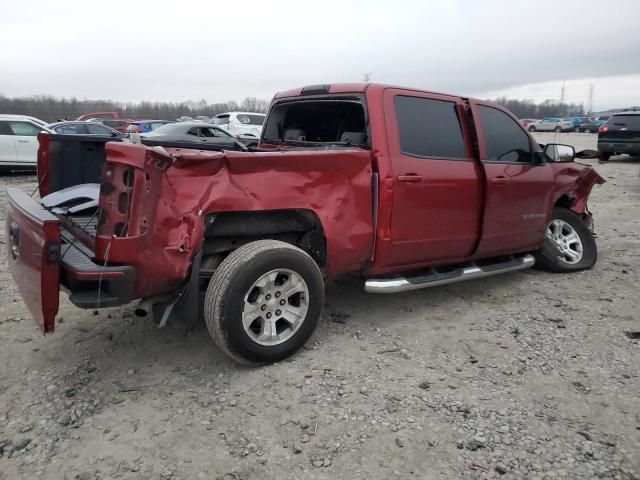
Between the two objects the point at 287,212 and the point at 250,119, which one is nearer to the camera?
the point at 287,212

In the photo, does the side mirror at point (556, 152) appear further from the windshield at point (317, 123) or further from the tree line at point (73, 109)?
the tree line at point (73, 109)

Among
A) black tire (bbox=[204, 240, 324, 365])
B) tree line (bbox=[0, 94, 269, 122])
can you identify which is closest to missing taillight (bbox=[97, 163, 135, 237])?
black tire (bbox=[204, 240, 324, 365])

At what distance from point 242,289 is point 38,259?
1117 millimetres

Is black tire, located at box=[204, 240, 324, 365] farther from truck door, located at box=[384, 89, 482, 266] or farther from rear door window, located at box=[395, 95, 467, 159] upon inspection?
rear door window, located at box=[395, 95, 467, 159]

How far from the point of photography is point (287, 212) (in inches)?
137

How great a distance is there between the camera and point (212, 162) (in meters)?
2.96

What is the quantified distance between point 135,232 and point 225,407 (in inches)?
44.2

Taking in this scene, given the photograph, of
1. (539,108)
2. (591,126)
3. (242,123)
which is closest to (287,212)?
(242,123)

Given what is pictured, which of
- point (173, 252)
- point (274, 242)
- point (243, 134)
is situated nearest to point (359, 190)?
point (274, 242)

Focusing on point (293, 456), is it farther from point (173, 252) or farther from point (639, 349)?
point (639, 349)

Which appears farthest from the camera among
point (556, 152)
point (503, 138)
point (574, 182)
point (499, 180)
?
point (574, 182)

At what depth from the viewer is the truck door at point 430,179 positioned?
3779 mm

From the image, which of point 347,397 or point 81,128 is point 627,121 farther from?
point 81,128

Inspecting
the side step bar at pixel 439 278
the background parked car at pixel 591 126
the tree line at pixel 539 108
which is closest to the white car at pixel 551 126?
the background parked car at pixel 591 126
